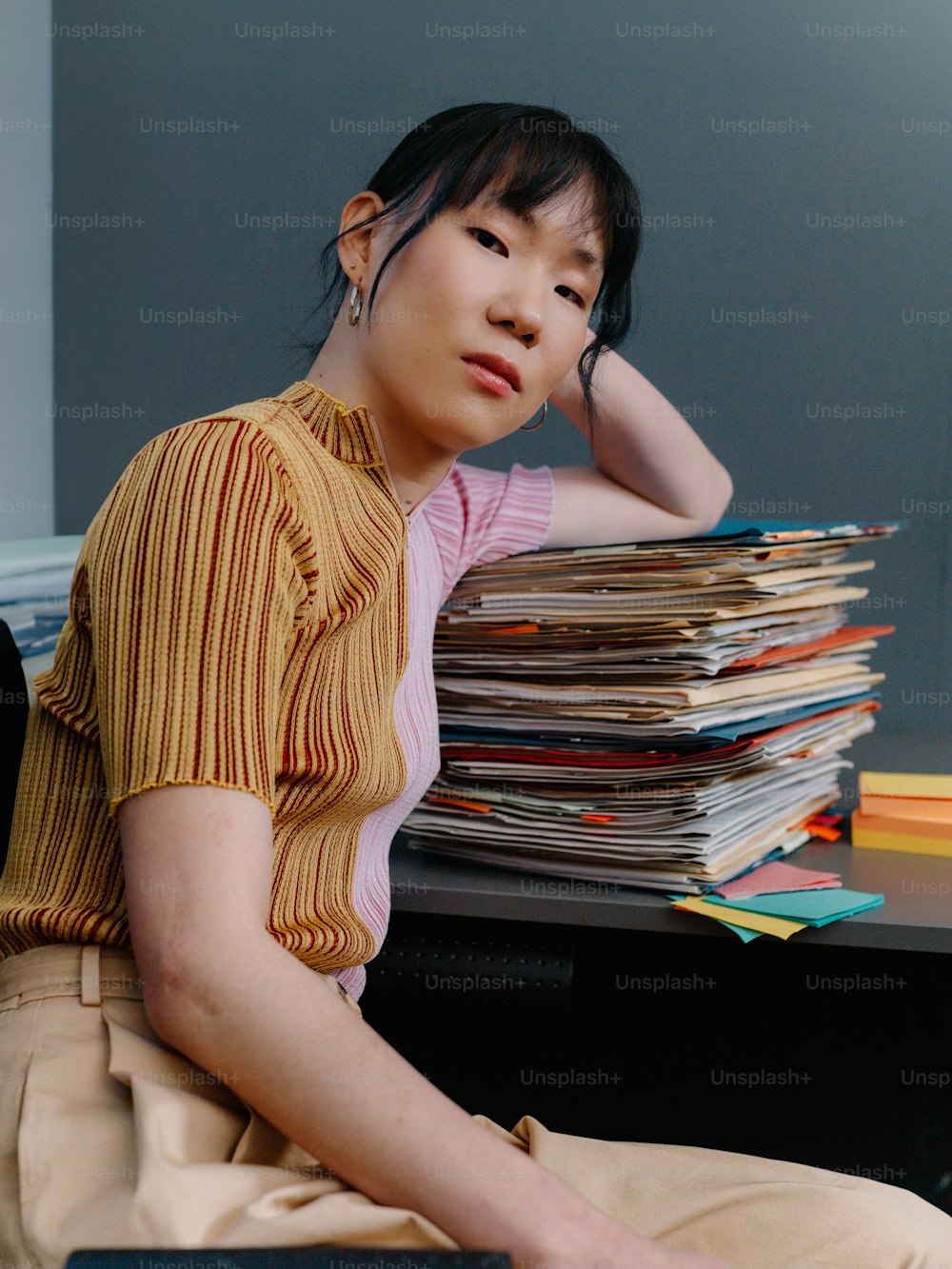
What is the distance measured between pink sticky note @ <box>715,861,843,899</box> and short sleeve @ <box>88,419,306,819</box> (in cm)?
55

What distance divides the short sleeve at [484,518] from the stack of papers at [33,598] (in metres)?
0.47

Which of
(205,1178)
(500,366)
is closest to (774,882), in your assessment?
(500,366)

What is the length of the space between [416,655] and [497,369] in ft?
0.97

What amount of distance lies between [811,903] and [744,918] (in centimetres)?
7

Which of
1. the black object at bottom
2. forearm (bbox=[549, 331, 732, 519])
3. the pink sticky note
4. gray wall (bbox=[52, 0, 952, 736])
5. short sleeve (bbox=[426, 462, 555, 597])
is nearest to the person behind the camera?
the black object at bottom

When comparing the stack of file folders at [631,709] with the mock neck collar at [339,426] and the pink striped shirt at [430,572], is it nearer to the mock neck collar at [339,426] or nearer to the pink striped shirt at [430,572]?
the pink striped shirt at [430,572]

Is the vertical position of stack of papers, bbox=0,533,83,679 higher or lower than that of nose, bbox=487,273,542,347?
lower

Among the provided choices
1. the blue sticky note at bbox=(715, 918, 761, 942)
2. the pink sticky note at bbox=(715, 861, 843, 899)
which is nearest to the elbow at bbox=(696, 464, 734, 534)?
the pink sticky note at bbox=(715, 861, 843, 899)

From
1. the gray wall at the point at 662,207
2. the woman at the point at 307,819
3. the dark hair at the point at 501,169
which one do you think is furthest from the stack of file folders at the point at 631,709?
the gray wall at the point at 662,207

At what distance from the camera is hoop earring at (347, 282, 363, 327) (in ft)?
3.59

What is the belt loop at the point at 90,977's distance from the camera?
2.82ft

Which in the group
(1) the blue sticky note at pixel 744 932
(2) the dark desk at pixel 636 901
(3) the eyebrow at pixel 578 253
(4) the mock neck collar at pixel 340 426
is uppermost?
(3) the eyebrow at pixel 578 253

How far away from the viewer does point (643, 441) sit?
1469 mm

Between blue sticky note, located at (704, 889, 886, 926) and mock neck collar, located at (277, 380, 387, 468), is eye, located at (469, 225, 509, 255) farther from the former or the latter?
blue sticky note, located at (704, 889, 886, 926)
